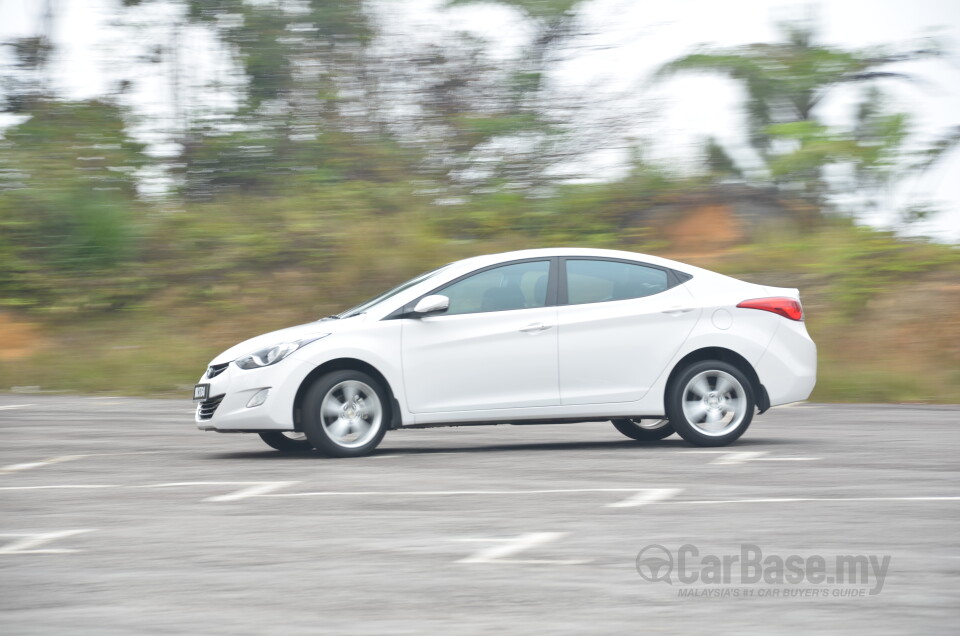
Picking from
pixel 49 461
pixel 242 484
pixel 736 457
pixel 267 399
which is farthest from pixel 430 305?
pixel 49 461

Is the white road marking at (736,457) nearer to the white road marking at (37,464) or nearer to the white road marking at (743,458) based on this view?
the white road marking at (743,458)

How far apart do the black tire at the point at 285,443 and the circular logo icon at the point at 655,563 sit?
4.92 m

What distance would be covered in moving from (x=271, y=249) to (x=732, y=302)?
1274 cm

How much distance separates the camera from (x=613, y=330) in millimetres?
10328

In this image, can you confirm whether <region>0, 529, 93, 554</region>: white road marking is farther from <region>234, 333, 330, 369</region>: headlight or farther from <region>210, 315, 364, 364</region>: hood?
<region>210, 315, 364, 364</region>: hood

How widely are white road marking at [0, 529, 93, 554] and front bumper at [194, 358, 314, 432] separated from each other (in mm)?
2800

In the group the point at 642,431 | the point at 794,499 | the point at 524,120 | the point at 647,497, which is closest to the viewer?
the point at 794,499

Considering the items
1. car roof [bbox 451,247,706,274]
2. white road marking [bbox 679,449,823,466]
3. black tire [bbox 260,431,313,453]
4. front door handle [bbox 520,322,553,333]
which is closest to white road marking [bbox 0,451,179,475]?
black tire [bbox 260,431,313,453]

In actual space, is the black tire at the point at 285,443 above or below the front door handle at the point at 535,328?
below

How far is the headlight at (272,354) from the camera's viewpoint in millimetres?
9883

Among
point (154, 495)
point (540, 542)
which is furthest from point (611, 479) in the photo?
point (154, 495)

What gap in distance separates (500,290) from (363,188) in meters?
12.6

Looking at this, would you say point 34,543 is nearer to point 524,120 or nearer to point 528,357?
point 528,357

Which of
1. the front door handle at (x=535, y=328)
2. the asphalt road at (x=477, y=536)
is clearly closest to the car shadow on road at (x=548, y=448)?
the asphalt road at (x=477, y=536)
